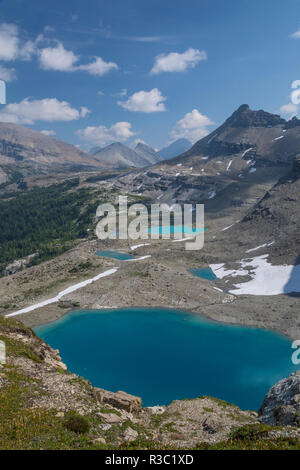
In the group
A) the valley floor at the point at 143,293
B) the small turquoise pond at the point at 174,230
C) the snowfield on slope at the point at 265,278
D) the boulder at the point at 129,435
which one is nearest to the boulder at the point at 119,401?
the boulder at the point at 129,435

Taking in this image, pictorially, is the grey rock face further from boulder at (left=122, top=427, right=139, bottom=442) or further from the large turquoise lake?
the large turquoise lake

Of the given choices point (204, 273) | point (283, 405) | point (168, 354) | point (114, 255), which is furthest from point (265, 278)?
point (283, 405)

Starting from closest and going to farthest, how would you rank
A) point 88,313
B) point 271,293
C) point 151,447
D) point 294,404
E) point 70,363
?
point 151,447 → point 294,404 → point 70,363 → point 88,313 → point 271,293

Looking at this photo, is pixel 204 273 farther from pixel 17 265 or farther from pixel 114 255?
pixel 17 265

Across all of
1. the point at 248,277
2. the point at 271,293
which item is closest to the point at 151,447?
the point at 271,293

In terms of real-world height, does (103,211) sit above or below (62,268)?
above

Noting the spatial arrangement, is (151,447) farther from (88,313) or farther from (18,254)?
(18,254)
